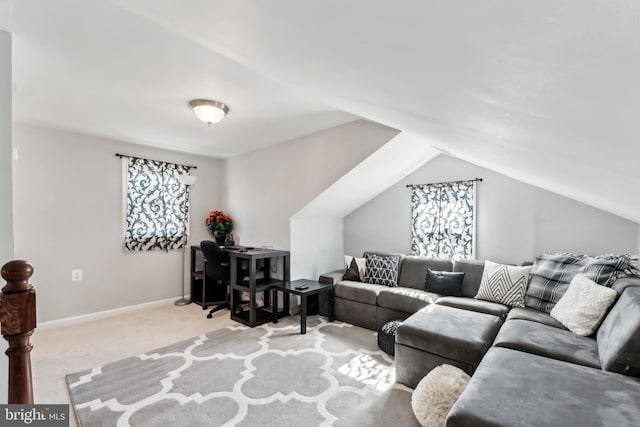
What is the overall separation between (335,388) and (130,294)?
3237 mm

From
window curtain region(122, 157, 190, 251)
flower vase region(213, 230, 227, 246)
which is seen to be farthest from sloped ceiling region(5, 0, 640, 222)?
flower vase region(213, 230, 227, 246)

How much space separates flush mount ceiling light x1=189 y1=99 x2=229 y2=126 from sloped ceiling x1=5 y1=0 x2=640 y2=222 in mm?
76

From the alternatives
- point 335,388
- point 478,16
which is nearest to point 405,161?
point 335,388

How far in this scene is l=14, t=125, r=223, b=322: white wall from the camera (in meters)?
3.21

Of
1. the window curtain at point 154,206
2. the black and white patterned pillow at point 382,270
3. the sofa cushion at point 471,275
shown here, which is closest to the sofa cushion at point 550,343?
the sofa cushion at point 471,275

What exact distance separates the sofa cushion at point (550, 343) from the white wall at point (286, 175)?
79.4 inches

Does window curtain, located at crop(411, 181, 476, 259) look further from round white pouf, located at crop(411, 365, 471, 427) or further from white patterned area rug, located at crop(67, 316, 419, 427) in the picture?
round white pouf, located at crop(411, 365, 471, 427)

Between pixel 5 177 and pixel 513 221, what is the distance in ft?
13.5

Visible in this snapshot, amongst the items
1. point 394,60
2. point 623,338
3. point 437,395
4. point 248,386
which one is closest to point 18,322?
point 394,60

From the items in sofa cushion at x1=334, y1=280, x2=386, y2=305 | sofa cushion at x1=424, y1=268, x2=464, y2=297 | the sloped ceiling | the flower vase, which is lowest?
sofa cushion at x1=334, y1=280, x2=386, y2=305

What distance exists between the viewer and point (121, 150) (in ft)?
12.6

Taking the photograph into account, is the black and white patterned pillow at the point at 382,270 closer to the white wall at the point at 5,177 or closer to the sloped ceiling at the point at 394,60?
the sloped ceiling at the point at 394,60

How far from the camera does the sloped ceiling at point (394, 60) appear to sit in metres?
0.41

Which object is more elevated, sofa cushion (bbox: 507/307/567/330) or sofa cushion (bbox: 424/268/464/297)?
sofa cushion (bbox: 424/268/464/297)
